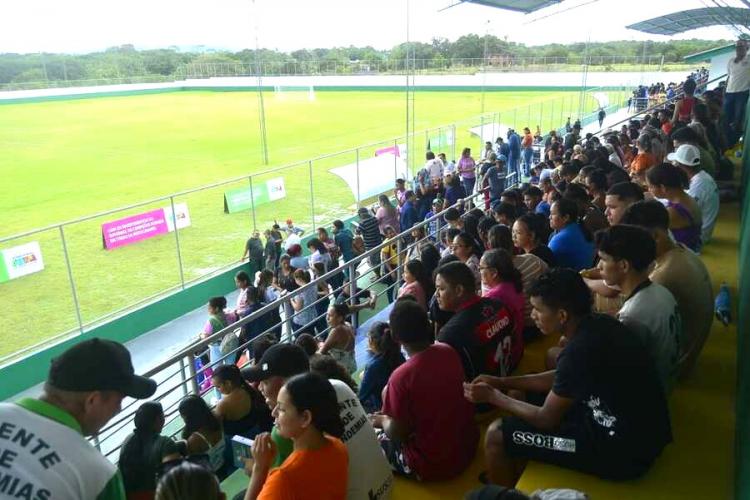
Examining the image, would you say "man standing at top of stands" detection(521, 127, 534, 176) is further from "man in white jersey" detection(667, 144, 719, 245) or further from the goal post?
the goal post

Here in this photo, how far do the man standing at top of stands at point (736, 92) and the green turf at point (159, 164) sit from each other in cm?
996

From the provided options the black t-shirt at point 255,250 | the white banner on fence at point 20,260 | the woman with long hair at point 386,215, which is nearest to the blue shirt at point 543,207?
the woman with long hair at point 386,215

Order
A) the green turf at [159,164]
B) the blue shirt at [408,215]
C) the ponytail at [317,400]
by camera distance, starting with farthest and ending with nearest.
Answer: the green turf at [159,164], the blue shirt at [408,215], the ponytail at [317,400]

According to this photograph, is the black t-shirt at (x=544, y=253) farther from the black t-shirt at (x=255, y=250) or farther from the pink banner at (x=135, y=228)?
the pink banner at (x=135, y=228)

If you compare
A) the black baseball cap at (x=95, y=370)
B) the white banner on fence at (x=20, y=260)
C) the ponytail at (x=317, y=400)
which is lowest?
the white banner on fence at (x=20, y=260)

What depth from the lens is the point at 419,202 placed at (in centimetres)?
1041

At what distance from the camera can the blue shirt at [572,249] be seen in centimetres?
455

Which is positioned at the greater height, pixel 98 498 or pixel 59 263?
pixel 98 498

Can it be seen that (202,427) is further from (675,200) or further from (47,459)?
(675,200)

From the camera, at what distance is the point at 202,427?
10.0 feet

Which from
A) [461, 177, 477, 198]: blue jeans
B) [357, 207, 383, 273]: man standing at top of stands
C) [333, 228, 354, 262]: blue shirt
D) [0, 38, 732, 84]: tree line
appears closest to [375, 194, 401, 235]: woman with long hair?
[357, 207, 383, 273]: man standing at top of stands

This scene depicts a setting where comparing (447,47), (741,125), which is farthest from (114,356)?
(447,47)

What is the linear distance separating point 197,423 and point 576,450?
1.87 metres

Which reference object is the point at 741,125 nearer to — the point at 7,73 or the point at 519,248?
the point at 519,248
